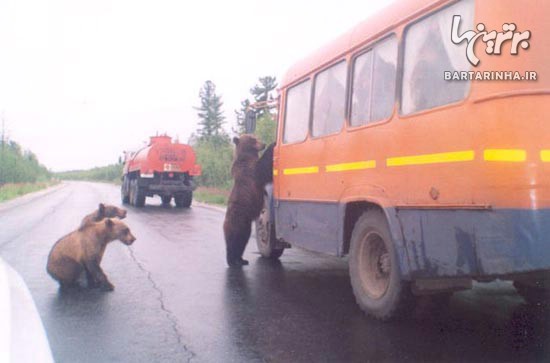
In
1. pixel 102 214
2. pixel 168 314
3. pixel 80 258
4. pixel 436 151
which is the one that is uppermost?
pixel 436 151

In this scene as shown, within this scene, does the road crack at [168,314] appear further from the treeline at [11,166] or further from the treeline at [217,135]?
the treeline at [11,166]

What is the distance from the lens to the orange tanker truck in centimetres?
2416

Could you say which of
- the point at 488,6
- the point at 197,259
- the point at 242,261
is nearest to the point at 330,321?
the point at 488,6

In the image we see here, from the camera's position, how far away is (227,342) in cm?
480

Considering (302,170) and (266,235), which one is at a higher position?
(302,170)

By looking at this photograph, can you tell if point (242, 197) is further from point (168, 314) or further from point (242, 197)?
point (168, 314)

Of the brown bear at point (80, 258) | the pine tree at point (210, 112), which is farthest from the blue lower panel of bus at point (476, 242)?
the pine tree at point (210, 112)

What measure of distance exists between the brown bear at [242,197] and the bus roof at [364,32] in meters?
1.47

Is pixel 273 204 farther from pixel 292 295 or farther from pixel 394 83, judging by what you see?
pixel 394 83

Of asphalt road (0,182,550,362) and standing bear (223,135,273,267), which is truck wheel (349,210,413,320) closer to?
asphalt road (0,182,550,362)

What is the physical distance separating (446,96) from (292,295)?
10.2 feet

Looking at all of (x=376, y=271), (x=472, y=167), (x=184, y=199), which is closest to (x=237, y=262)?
(x=376, y=271)

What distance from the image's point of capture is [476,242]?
4199 millimetres

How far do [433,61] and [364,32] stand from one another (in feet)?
4.00
